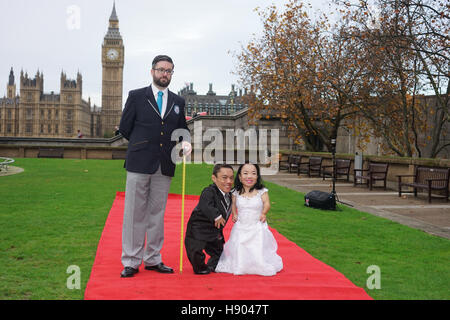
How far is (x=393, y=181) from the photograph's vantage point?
17719mm

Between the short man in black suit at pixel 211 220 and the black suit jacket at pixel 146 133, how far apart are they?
1.75 feet

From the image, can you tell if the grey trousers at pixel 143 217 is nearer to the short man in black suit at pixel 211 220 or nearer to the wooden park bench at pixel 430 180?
the short man in black suit at pixel 211 220

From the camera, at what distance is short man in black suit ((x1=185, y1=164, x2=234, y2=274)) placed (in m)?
5.11

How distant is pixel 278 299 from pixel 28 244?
3.82 m

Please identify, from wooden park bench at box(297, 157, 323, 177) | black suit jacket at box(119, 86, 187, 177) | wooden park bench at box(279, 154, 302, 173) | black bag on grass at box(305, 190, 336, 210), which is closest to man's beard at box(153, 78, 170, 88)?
black suit jacket at box(119, 86, 187, 177)

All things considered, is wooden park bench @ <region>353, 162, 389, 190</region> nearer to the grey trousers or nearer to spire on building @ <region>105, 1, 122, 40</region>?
the grey trousers

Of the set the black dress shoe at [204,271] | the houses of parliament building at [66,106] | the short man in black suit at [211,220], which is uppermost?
the houses of parliament building at [66,106]

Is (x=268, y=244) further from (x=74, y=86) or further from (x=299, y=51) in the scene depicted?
(x=74, y=86)

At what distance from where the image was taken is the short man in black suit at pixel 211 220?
201 inches

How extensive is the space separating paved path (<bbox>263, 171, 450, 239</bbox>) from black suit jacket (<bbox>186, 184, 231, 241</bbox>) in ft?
14.6

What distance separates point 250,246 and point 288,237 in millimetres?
2371

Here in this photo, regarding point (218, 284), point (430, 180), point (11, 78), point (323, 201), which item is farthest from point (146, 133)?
point (11, 78)

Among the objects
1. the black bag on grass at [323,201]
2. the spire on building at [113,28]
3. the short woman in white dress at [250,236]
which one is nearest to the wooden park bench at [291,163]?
the black bag on grass at [323,201]
